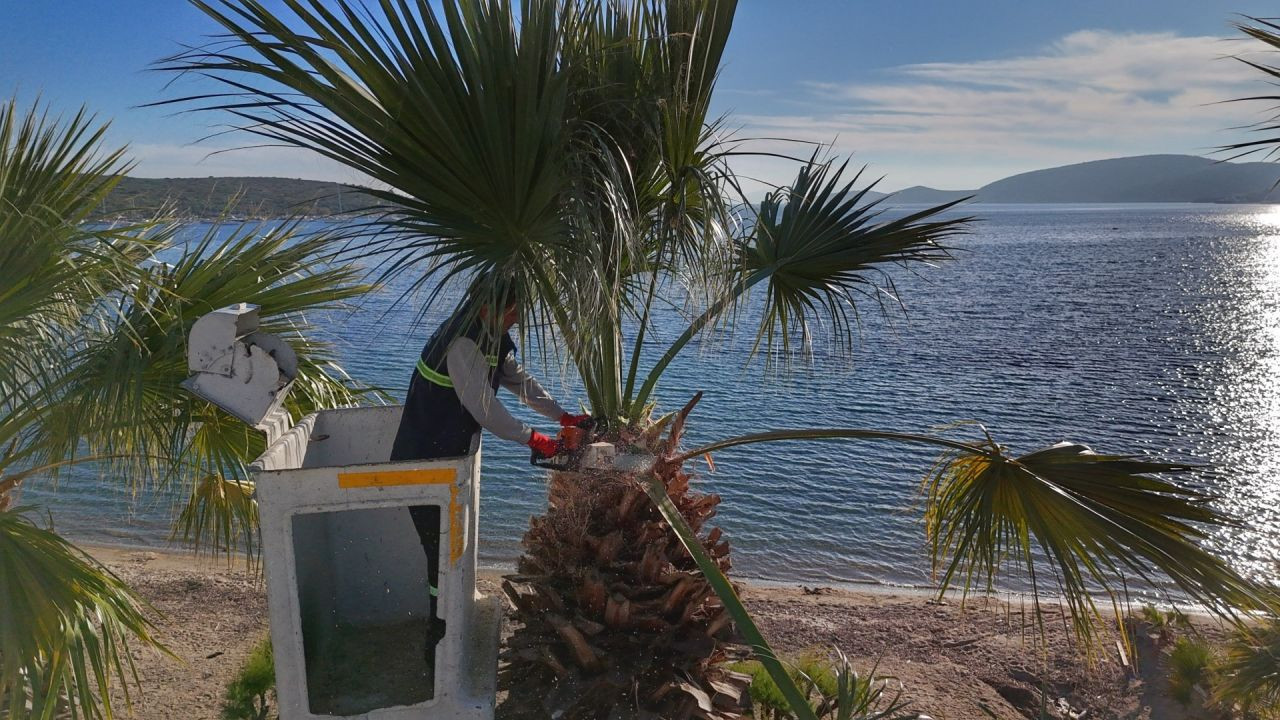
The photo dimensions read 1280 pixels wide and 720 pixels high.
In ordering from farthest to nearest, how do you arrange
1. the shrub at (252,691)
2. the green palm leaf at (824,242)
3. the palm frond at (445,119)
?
the shrub at (252,691) → the green palm leaf at (824,242) → the palm frond at (445,119)

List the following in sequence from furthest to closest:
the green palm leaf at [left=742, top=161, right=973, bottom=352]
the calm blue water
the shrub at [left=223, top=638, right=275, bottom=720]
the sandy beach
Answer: the calm blue water, the sandy beach, the shrub at [left=223, top=638, right=275, bottom=720], the green palm leaf at [left=742, top=161, right=973, bottom=352]

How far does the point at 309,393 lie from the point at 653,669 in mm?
2537

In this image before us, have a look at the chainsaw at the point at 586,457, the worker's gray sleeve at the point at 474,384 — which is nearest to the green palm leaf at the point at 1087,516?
the chainsaw at the point at 586,457

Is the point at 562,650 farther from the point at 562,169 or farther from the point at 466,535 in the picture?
the point at 562,169

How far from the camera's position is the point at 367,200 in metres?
3.47

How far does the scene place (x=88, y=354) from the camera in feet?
13.1

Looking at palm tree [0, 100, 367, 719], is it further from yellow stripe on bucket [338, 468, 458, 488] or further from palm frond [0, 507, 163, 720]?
yellow stripe on bucket [338, 468, 458, 488]

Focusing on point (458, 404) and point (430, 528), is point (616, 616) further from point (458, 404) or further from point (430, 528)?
point (458, 404)

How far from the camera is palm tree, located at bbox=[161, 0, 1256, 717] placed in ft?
10.5

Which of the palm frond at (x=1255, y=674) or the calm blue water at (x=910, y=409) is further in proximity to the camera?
the calm blue water at (x=910, y=409)

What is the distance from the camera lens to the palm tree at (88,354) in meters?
3.30

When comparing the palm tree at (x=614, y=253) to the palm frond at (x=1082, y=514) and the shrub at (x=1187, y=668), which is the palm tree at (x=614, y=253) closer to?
the palm frond at (x=1082, y=514)

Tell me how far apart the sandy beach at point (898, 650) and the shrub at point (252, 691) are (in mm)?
198

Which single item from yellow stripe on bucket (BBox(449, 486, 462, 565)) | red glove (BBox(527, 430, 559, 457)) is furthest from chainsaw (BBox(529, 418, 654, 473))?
yellow stripe on bucket (BBox(449, 486, 462, 565))
